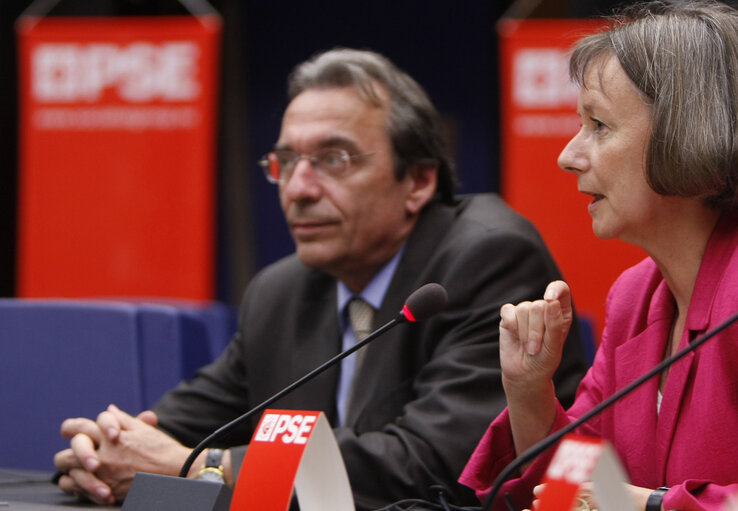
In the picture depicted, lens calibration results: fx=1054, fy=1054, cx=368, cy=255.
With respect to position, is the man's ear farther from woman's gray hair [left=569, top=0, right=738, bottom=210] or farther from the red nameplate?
the red nameplate

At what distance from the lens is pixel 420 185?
2.69 meters

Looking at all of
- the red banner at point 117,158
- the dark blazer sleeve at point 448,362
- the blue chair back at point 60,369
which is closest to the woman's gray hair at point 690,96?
the dark blazer sleeve at point 448,362

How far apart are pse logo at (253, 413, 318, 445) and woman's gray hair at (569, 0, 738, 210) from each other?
2.26 feet

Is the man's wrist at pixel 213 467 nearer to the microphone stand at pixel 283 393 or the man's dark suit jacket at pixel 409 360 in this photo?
the man's dark suit jacket at pixel 409 360

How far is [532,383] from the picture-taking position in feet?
5.70

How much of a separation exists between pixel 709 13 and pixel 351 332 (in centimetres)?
117

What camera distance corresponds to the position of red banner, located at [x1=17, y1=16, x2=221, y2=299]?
3.71 m

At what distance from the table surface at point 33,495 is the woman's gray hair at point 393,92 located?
3.57ft

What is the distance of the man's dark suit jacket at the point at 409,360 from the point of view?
6.61ft

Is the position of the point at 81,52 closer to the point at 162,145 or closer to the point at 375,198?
the point at 162,145

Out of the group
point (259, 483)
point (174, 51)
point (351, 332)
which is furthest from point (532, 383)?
point (174, 51)

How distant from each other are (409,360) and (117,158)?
6.17 feet

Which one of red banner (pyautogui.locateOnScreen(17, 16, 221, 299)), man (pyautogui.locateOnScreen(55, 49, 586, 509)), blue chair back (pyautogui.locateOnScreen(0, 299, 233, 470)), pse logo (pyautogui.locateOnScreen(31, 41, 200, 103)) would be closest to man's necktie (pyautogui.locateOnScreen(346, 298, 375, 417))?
man (pyautogui.locateOnScreen(55, 49, 586, 509))

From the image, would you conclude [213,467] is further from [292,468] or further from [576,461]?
[576,461]
